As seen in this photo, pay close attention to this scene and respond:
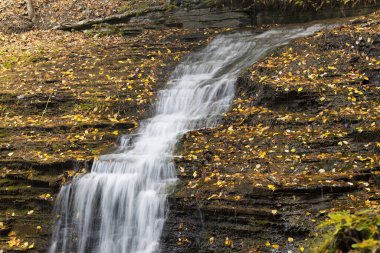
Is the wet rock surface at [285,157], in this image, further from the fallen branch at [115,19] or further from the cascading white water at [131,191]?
the fallen branch at [115,19]

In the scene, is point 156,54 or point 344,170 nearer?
point 344,170

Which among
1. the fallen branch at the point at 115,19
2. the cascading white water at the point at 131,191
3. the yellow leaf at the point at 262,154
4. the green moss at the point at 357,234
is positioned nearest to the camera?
the green moss at the point at 357,234

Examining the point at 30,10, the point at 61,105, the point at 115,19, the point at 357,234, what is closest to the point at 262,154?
the point at 357,234

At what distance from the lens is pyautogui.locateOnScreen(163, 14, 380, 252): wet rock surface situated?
564cm

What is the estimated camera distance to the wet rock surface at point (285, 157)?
5645mm

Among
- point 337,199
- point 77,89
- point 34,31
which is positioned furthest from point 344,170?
point 34,31

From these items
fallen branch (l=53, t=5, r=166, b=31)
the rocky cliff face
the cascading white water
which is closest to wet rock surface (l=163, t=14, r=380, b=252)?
the rocky cliff face

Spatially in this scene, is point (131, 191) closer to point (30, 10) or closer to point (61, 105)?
→ point (61, 105)

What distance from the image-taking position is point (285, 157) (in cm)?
676

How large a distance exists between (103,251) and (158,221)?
48.1 inches

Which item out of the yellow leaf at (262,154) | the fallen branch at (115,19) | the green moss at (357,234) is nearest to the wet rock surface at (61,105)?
the fallen branch at (115,19)

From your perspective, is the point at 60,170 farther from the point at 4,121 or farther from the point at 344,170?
the point at 344,170

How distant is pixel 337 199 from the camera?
18.2 feet

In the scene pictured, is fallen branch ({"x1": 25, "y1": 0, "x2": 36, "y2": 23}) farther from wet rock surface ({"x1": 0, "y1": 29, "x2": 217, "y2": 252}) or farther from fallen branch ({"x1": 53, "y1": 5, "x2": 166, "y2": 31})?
fallen branch ({"x1": 53, "y1": 5, "x2": 166, "y2": 31})
